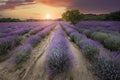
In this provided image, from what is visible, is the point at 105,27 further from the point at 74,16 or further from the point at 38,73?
the point at 38,73

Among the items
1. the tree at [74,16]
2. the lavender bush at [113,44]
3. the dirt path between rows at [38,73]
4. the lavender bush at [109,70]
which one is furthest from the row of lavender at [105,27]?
the lavender bush at [109,70]

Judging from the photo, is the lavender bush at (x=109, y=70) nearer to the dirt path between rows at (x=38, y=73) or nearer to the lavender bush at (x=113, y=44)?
the dirt path between rows at (x=38, y=73)

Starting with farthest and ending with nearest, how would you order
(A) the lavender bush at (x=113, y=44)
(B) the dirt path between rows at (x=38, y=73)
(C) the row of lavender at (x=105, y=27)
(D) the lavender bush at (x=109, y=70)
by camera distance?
(C) the row of lavender at (x=105, y=27), (A) the lavender bush at (x=113, y=44), (B) the dirt path between rows at (x=38, y=73), (D) the lavender bush at (x=109, y=70)

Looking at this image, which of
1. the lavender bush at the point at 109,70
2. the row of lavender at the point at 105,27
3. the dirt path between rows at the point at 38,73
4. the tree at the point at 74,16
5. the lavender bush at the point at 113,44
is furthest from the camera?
the tree at the point at 74,16

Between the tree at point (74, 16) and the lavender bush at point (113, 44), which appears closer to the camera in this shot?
the lavender bush at point (113, 44)

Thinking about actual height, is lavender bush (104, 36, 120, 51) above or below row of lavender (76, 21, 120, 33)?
above

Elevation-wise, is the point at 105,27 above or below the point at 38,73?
below

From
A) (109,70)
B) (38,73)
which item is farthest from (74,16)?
(109,70)

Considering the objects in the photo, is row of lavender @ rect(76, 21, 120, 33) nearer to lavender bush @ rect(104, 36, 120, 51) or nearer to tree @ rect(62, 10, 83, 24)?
lavender bush @ rect(104, 36, 120, 51)

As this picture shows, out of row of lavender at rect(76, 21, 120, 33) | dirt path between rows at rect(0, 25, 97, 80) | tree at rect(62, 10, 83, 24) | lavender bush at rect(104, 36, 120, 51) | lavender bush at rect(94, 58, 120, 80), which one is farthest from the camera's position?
tree at rect(62, 10, 83, 24)

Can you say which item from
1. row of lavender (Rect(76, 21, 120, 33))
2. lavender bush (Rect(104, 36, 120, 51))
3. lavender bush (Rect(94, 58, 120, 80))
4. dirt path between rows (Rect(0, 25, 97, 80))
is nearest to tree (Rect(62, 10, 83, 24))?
row of lavender (Rect(76, 21, 120, 33))

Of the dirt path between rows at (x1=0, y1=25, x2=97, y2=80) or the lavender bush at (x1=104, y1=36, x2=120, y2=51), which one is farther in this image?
the lavender bush at (x1=104, y1=36, x2=120, y2=51)

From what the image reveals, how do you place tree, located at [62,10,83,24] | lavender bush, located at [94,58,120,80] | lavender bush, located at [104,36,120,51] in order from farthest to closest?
tree, located at [62,10,83,24] < lavender bush, located at [104,36,120,51] < lavender bush, located at [94,58,120,80]

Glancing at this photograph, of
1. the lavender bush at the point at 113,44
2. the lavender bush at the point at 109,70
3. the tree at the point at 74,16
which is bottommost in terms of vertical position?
the tree at the point at 74,16
